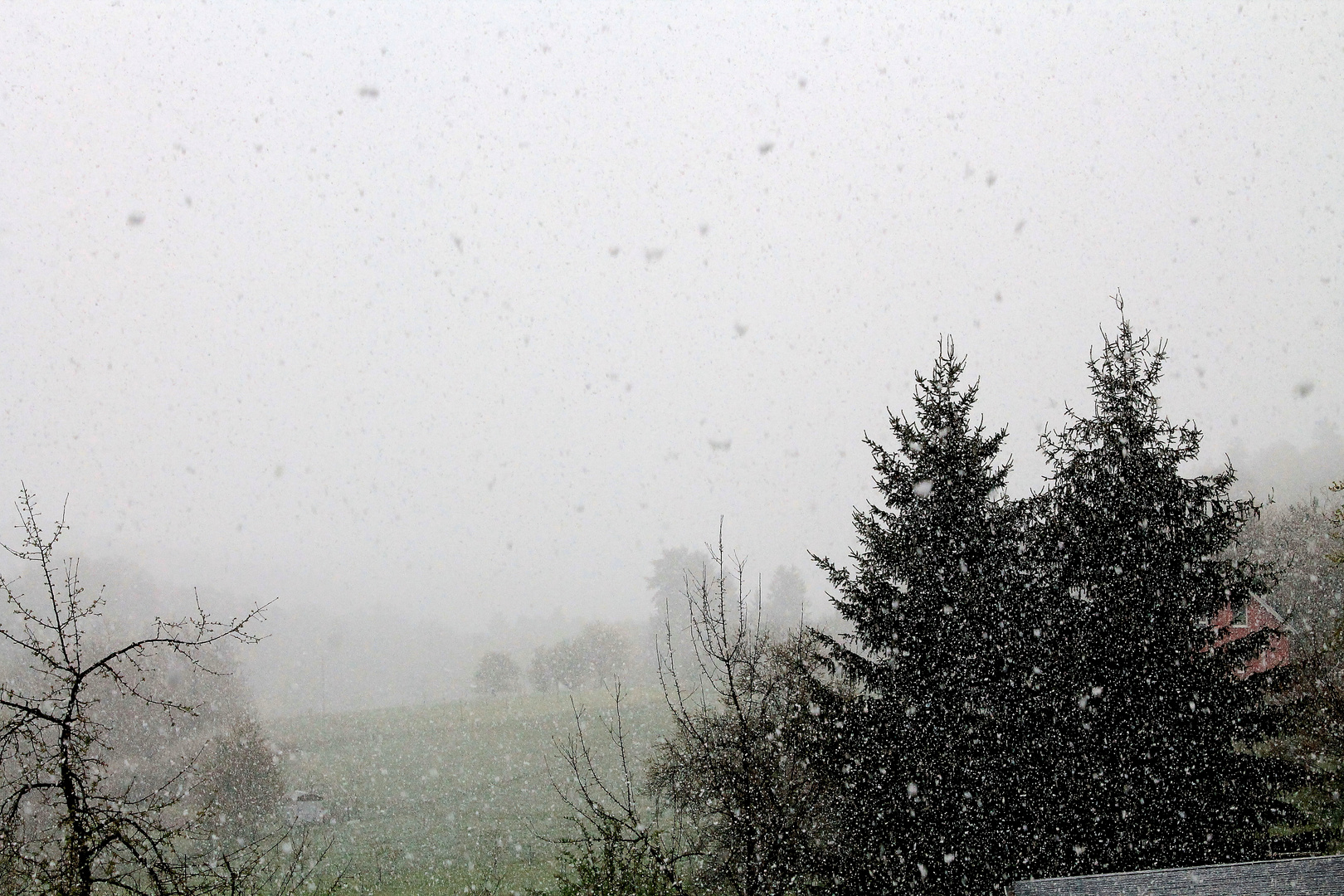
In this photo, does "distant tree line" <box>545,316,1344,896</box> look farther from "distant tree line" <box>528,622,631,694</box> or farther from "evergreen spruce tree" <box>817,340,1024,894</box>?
"distant tree line" <box>528,622,631,694</box>

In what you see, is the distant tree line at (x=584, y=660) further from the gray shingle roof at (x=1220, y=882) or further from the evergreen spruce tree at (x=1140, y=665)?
the gray shingle roof at (x=1220, y=882)

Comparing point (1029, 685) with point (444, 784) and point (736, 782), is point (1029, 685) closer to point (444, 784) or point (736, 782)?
point (736, 782)

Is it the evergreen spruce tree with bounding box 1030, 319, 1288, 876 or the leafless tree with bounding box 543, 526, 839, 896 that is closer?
the leafless tree with bounding box 543, 526, 839, 896

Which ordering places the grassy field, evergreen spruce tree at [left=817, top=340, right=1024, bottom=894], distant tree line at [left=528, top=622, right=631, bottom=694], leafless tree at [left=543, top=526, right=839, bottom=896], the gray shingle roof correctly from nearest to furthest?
the gray shingle roof < leafless tree at [left=543, top=526, right=839, bottom=896] < evergreen spruce tree at [left=817, top=340, right=1024, bottom=894] < the grassy field < distant tree line at [left=528, top=622, right=631, bottom=694]

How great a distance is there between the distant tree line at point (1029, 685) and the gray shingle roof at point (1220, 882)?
11.3ft

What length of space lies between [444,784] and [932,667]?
3044 cm

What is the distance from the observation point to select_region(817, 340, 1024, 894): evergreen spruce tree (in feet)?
36.4

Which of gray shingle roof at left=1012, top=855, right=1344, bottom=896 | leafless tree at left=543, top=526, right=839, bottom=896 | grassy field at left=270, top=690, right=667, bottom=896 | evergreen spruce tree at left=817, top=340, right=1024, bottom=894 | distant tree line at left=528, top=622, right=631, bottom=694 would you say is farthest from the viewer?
distant tree line at left=528, top=622, right=631, bottom=694

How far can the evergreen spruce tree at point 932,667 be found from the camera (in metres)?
11.1

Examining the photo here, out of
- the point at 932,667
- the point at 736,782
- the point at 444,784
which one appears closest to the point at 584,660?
the point at 444,784

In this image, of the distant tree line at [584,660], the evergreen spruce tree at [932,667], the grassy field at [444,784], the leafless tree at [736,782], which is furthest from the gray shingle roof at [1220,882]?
the distant tree line at [584,660]

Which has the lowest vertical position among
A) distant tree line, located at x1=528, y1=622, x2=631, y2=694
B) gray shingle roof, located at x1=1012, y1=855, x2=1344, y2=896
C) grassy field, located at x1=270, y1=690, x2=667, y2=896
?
grassy field, located at x1=270, y1=690, x2=667, y2=896

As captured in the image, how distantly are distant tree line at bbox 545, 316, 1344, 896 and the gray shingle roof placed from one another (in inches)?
136

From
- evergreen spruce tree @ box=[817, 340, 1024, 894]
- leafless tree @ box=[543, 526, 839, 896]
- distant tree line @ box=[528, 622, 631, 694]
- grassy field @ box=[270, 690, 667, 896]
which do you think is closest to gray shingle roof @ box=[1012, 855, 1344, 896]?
leafless tree @ box=[543, 526, 839, 896]
